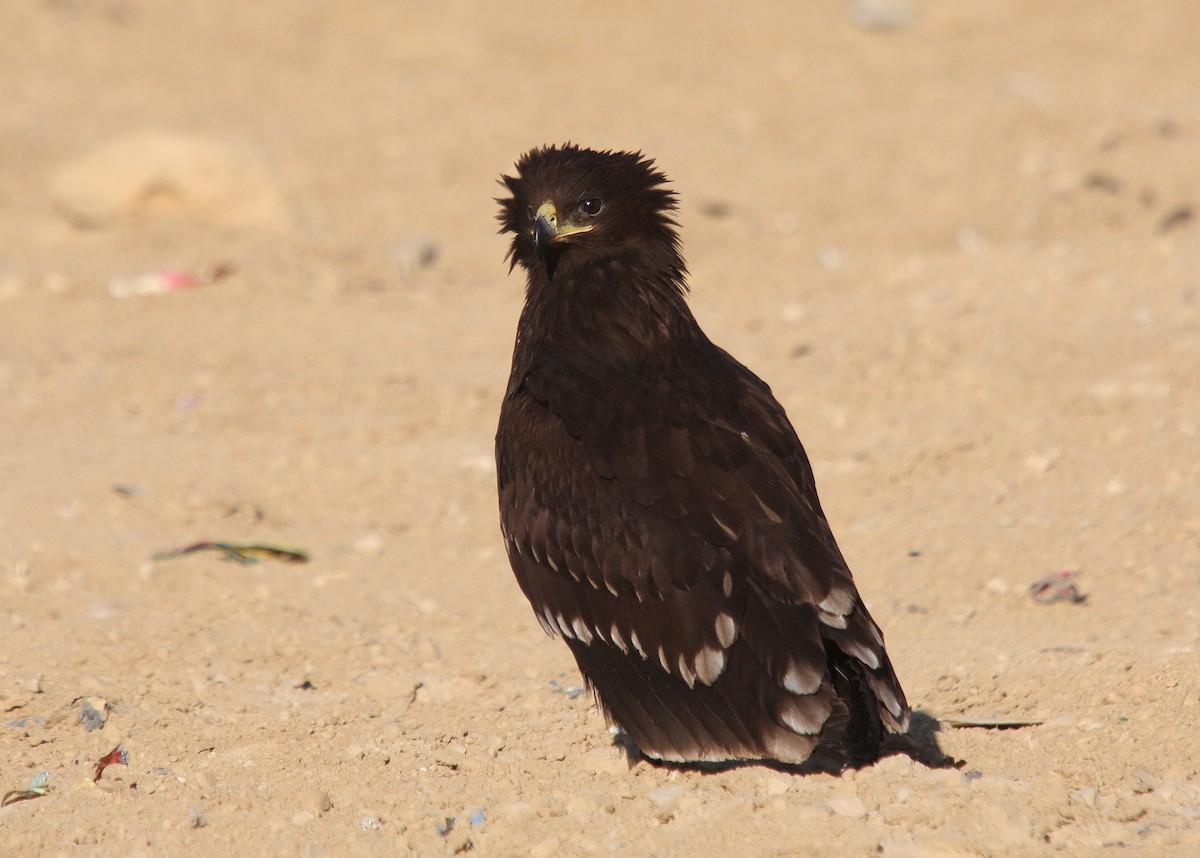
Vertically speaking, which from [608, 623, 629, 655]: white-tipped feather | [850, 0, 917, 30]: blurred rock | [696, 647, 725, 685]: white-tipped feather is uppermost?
[850, 0, 917, 30]: blurred rock

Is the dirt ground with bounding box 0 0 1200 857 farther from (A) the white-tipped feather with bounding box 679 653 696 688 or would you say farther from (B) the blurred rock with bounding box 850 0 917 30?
(A) the white-tipped feather with bounding box 679 653 696 688

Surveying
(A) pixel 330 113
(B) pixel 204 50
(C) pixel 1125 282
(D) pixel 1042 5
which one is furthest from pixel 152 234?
(D) pixel 1042 5

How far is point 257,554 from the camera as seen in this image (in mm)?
6832

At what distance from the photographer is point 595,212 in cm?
523

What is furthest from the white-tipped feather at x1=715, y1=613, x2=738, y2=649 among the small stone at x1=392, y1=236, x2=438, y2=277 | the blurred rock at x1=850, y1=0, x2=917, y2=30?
the blurred rock at x1=850, y1=0, x2=917, y2=30

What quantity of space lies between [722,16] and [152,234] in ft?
28.9

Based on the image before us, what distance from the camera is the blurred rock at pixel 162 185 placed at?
467 inches

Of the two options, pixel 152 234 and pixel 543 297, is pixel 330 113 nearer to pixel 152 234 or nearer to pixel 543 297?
pixel 152 234

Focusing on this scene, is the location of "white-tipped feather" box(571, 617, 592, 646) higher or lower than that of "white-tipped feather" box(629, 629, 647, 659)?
lower

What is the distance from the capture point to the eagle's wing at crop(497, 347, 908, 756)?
427cm

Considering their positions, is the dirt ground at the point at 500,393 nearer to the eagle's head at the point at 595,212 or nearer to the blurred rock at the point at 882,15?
the blurred rock at the point at 882,15

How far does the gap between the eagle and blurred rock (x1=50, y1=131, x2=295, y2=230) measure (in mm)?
7230

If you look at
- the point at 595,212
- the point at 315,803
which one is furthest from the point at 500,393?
the point at 315,803

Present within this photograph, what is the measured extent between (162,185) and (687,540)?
8710 millimetres
